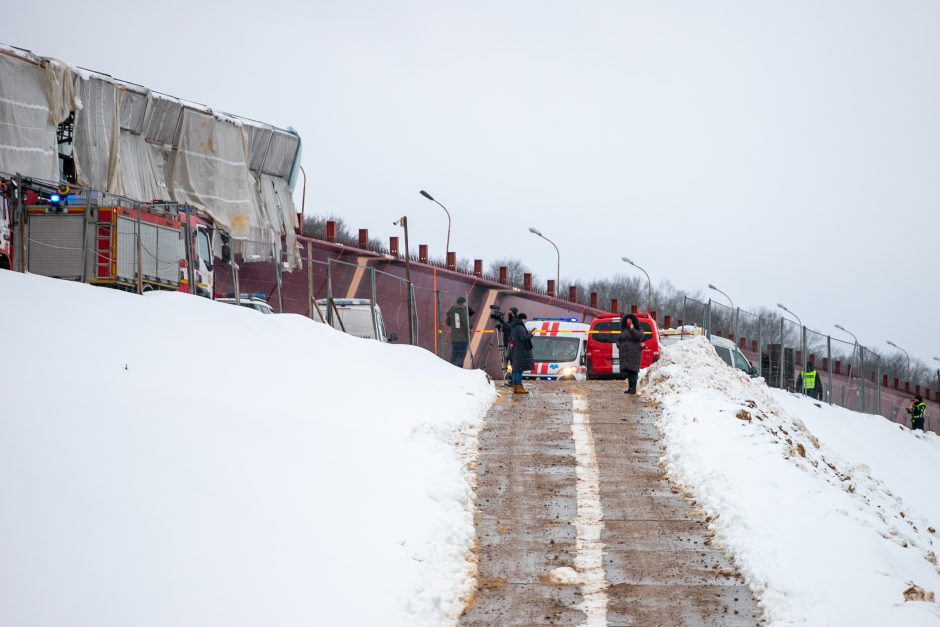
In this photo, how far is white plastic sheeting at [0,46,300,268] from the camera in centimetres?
2042

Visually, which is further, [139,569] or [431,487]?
[431,487]

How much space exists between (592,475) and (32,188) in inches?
480

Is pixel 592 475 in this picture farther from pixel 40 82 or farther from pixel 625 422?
pixel 40 82

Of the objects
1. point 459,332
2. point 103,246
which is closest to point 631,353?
point 459,332

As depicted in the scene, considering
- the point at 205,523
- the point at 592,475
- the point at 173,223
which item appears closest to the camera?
the point at 205,523

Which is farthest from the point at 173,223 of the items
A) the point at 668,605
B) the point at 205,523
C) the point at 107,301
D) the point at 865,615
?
the point at 865,615

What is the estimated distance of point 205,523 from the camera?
958 cm

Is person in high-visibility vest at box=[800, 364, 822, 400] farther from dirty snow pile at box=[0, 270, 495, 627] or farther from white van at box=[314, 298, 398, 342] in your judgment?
dirty snow pile at box=[0, 270, 495, 627]

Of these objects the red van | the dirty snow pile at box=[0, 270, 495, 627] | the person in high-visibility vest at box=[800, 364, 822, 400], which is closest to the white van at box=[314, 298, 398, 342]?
the red van

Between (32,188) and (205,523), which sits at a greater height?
(32,188)

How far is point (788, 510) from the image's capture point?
11.9 meters

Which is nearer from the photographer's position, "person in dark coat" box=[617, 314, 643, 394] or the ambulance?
"person in dark coat" box=[617, 314, 643, 394]

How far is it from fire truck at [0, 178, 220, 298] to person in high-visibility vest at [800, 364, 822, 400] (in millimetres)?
22212

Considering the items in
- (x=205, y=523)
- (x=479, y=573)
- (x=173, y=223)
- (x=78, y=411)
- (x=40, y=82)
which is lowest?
(x=479, y=573)
